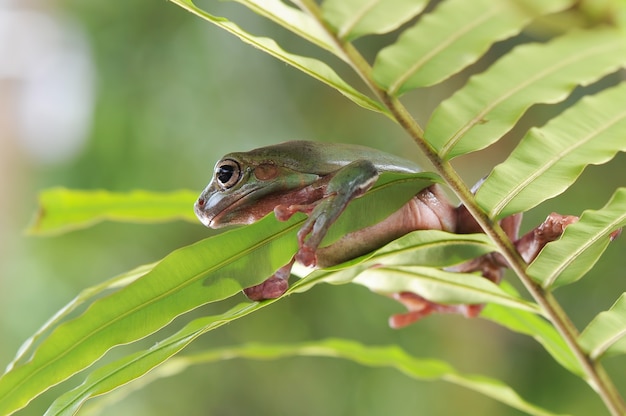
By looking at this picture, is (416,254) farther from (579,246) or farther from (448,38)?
(448,38)

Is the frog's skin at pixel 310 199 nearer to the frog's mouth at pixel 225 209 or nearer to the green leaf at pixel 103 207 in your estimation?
the frog's mouth at pixel 225 209

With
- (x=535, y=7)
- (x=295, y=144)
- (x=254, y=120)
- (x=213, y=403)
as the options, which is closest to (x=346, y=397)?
(x=213, y=403)

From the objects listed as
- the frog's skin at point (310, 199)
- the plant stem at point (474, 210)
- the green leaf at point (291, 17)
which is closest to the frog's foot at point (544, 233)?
the frog's skin at point (310, 199)

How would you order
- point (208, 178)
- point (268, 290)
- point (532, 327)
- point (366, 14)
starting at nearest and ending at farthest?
point (366, 14) < point (268, 290) < point (532, 327) < point (208, 178)

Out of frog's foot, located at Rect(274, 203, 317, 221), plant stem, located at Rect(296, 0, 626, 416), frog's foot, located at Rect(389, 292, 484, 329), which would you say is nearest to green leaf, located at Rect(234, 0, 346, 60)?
plant stem, located at Rect(296, 0, 626, 416)

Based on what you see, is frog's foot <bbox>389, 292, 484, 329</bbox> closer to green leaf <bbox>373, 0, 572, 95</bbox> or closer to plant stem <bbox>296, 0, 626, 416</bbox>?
plant stem <bbox>296, 0, 626, 416</bbox>

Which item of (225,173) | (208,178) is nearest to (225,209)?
(225,173)
